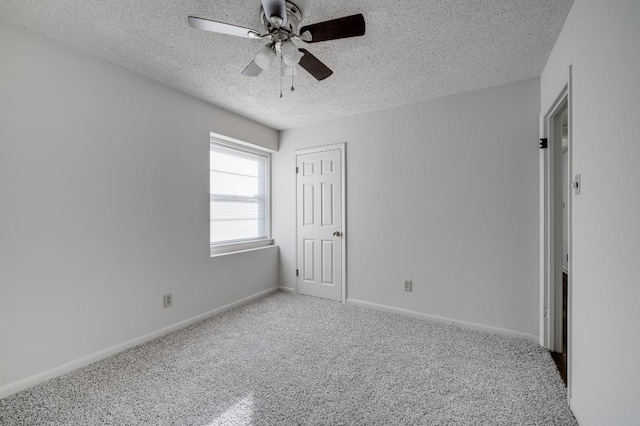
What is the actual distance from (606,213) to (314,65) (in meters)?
1.86

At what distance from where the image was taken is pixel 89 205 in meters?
2.24

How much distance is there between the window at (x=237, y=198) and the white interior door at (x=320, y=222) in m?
0.58

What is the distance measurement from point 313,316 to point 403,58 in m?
2.77

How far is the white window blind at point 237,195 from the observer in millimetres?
3514

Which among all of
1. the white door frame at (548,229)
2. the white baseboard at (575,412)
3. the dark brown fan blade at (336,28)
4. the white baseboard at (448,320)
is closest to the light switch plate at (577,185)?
the white door frame at (548,229)

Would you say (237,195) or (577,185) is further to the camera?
(237,195)

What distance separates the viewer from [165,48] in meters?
2.17

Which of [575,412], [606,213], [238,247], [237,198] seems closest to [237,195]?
[237,198]

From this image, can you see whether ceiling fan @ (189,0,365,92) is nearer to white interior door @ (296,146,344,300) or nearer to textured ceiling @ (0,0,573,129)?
textured ceiling @ (0,0,573,129)

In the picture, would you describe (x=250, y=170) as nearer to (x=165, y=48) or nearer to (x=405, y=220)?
(x=165, y=48)

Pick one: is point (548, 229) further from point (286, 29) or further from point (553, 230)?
point (286, 29)

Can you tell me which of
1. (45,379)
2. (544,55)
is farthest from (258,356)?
(544,55)

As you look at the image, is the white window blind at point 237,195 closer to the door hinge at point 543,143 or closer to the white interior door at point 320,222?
the white interior door at point 320,222

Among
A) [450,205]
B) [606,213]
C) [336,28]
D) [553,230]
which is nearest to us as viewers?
[606,213]
